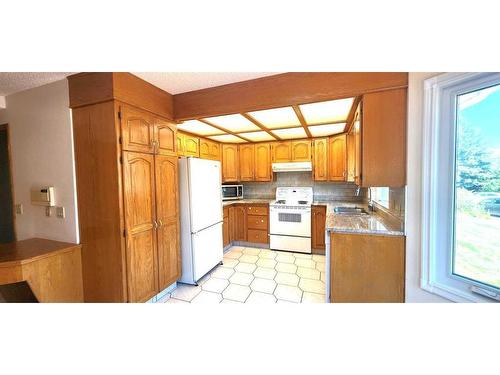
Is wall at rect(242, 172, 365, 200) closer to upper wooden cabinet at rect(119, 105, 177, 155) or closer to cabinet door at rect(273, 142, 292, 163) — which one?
cabinet door at rect(273, 142, 292, 163)

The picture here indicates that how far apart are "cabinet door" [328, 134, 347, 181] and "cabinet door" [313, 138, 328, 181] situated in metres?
0.08

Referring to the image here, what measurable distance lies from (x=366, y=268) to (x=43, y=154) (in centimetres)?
305

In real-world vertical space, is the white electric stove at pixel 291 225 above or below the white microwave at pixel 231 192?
below

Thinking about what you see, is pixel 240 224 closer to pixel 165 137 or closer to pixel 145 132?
pixel 165 137

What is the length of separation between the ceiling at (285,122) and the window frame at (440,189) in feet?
2.16

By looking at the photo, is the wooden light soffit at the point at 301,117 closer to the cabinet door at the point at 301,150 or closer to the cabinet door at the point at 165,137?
the cabinet door at the point at 301,150

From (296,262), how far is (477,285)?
76.6 inches

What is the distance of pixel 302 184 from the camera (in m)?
3.88

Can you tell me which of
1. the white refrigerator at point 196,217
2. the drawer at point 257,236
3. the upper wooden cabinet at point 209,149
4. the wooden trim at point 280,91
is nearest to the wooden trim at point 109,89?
the wooden trim at point 280,91

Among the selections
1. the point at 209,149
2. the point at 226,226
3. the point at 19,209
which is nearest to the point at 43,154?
the point at 19,209

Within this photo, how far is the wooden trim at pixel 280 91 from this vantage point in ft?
4.94

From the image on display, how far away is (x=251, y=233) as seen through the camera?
358cm

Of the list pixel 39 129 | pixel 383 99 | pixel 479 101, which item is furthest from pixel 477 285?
pixel 39 129

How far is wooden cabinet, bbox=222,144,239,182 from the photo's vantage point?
3.71 meters
